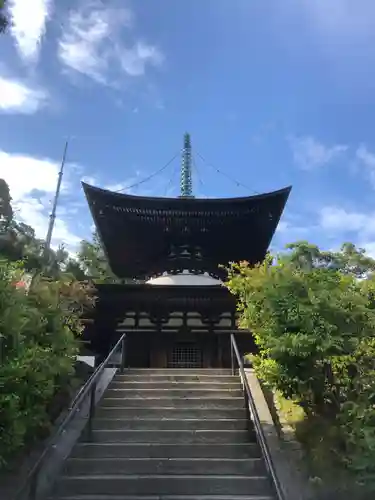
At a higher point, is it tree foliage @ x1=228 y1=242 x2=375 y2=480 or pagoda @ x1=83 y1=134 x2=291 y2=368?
pagoda @ x1=83 y1=134 x2=291 y2=368

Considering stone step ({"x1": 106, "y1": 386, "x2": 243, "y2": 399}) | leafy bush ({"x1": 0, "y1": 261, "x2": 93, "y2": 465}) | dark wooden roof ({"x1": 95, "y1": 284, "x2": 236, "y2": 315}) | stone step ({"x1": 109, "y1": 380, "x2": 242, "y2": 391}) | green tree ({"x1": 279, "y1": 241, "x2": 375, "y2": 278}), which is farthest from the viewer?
green tree ({"x1": 279, "y1": 241, "x2": 375, "y2": 278})

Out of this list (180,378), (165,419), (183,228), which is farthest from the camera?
(183,228)

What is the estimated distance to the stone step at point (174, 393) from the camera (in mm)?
7395

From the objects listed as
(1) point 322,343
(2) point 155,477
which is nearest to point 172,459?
(2) point 155,477

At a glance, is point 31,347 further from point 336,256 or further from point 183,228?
point 336,256

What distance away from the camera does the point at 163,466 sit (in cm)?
541

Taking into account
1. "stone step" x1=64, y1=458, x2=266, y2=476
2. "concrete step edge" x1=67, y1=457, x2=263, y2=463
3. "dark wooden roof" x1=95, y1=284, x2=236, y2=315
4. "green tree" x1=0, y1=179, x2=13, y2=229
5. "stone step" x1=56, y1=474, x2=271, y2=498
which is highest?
"green tree" x1=0, y1=179, x2=13, y2=229

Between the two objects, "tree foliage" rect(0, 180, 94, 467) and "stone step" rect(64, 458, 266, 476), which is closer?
"tree foliage" rect(0, 180, 94, 467)

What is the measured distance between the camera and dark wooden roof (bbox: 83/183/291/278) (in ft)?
Result: 43.7

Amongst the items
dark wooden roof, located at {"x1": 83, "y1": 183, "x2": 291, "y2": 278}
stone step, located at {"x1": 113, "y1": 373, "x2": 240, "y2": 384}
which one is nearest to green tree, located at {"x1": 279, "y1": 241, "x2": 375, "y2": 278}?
dark wooden roof, located at {"x1": 83, "y1": 183, "x2": 291, "y2": 278}

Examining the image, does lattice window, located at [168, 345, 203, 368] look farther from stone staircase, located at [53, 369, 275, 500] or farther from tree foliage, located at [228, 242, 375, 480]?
tree foliage, located at [228, 242, 375, 480]

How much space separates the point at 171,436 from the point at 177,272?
8394 millimetres

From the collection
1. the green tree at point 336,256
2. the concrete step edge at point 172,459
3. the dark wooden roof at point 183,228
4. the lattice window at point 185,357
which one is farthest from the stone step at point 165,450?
the green tree at point 336,256

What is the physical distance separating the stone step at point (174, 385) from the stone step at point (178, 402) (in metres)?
0.55
